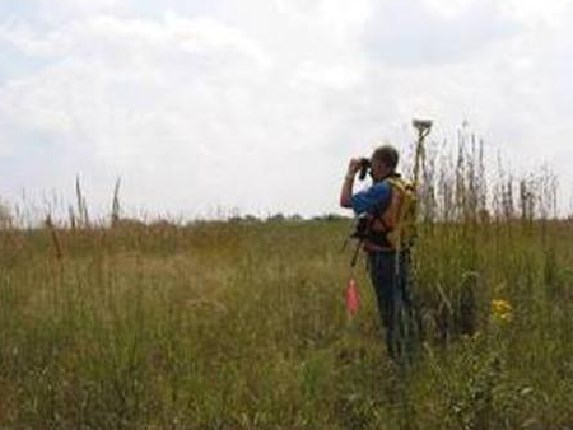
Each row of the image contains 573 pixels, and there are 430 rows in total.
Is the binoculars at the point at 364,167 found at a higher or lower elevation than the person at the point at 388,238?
higher

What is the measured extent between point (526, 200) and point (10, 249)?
185 inches

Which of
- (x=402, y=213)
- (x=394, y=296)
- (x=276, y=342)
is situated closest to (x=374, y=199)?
(x=402, y=213)

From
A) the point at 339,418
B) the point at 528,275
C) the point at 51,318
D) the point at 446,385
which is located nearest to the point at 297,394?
the point at 339,418

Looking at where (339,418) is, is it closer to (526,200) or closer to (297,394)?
(297,394)

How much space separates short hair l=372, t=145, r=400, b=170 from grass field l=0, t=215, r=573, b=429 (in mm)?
1053

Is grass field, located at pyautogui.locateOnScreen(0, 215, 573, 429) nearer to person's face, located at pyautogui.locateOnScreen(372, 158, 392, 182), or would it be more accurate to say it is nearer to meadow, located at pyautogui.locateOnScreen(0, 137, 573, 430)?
meadow, located at pyautogui.locateOnScreen(0, 137, 573, 430)

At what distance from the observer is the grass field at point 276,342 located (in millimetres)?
Answer: 8047

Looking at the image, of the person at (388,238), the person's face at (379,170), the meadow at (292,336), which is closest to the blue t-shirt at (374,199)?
the person at (388,238)

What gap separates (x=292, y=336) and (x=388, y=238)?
1.68m

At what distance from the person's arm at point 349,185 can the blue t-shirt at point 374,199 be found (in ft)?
0.31

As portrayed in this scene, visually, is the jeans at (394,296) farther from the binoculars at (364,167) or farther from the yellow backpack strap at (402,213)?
the binoculars at (364,167)

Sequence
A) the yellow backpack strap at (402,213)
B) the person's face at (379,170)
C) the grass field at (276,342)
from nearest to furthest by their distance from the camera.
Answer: the grass field at (276,342)
the yellow backpack strap at (402,213)
the person's face at (379,170)

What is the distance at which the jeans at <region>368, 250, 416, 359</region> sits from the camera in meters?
8.79

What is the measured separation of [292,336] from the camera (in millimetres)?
10055
